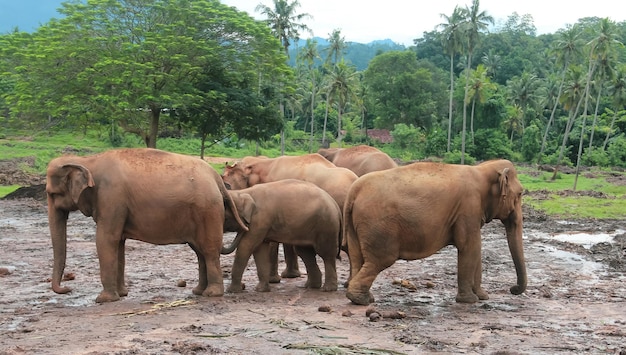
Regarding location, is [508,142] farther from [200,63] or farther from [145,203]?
[145,203]

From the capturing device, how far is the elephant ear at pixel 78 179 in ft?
28.0

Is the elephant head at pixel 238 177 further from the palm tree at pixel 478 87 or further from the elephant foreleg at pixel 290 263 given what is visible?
the palm tree at pixel 478 87

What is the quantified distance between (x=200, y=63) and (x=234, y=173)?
16145 millimetres

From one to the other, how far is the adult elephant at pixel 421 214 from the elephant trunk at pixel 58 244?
3.58m

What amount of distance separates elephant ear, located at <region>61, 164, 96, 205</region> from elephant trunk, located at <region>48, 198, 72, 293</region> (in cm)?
46

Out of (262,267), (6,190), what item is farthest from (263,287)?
(6,190)

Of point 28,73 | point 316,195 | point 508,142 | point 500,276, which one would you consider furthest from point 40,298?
point 508,142

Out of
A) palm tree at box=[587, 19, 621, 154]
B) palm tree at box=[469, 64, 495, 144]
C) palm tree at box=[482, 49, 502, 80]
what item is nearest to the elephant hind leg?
palm tree at box=[587, 19, 621, 154]

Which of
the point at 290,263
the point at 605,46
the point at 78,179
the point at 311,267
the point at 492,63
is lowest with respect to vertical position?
the point at 290,263

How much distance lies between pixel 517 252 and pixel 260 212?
349cm

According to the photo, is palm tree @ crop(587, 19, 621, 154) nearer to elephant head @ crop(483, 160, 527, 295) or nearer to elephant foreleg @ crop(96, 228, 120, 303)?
elephant head @ crop(483, 160, 527, 295)

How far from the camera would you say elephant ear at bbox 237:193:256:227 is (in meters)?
9.47

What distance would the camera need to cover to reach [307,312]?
27.1ft

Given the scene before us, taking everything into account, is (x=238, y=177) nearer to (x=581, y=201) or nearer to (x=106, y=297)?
(x=106, y=297)
